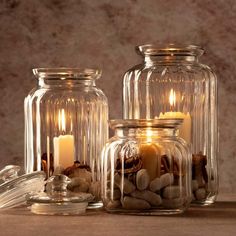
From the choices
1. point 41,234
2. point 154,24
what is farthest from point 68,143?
point 154,24

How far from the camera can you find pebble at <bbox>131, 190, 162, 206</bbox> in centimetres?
125

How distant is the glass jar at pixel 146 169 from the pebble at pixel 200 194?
86mm

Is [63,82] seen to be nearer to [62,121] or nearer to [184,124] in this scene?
[62,121]

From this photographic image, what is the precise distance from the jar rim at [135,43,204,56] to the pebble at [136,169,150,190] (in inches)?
9.1

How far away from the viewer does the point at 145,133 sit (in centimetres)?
128

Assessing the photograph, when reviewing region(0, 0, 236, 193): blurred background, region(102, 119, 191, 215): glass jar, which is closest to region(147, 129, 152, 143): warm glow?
region(102, 119, 191, 215): glass jar

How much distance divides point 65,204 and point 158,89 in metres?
0.26

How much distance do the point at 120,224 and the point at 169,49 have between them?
1.11 ft

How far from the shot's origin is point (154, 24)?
84.4 inches

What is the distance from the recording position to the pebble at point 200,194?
137 cm

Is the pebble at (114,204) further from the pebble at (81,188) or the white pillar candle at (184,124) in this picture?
the white pillar candle at (184,124)

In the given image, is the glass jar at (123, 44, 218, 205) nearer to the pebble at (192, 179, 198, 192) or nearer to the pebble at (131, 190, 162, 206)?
the pebble at (192, 179, 198, 192)

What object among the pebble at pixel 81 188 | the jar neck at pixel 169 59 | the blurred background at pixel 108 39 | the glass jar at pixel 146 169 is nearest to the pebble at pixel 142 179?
the glass jar at pixel 146 169

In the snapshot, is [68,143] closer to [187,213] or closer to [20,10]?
[187,213]
